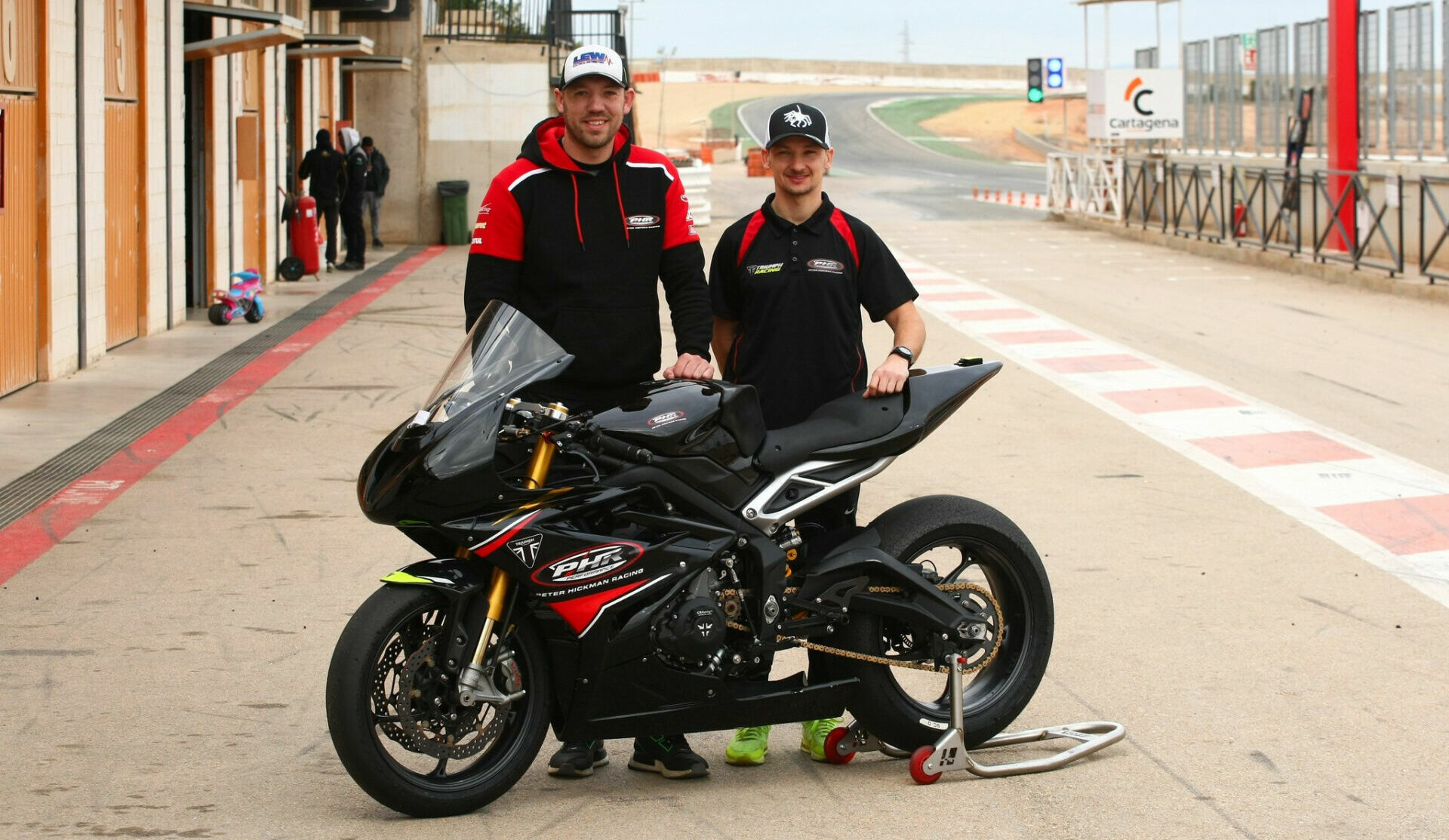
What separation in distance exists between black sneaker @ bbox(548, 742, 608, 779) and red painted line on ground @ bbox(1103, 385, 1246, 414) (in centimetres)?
711

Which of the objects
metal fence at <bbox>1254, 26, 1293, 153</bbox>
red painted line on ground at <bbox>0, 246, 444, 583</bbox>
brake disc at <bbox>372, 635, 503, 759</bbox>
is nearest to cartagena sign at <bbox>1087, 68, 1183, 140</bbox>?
metal fence at <bbox>1254, 26, 1293, 153</bbox>

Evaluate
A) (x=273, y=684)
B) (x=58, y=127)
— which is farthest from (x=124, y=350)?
(x=273, y=684)

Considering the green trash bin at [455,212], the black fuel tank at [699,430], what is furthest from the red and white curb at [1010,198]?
the black fuel tank at [699,430]

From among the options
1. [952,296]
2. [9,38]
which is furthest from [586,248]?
[952,296]

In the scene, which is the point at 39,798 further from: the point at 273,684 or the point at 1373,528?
the point at 1373,528

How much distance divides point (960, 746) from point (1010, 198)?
37.4 metres

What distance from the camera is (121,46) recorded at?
14062 millimetres

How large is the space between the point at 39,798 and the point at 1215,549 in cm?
496

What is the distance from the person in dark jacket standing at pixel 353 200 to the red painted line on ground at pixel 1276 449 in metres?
14.3

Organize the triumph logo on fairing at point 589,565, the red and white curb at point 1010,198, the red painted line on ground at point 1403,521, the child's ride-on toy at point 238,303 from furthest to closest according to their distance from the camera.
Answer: the red and white curb at point 1010,198 → the child's ride-on toy at point 238,303 → the red painted line on ground at point 1403,521 → the triumph logo on fairing at point 589,565

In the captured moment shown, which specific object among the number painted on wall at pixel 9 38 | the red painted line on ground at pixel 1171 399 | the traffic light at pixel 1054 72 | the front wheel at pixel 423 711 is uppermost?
the traffic light at pixel 1054 72

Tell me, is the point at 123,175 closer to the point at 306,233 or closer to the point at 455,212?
the point at 306,233

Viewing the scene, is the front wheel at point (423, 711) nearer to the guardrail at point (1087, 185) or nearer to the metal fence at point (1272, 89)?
the metal fence at point (1272, 89)

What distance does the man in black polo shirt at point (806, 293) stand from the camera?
16.5 ft
